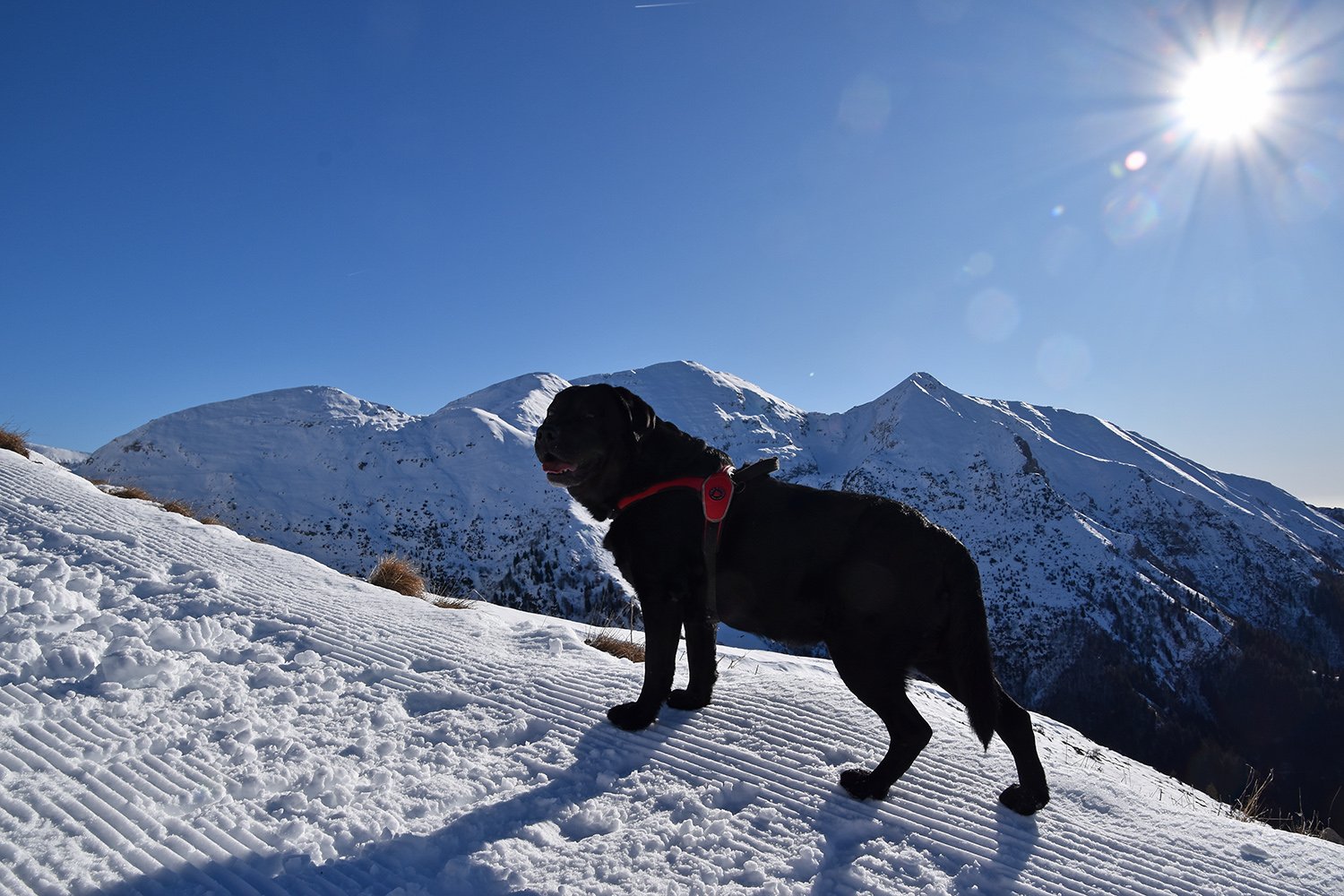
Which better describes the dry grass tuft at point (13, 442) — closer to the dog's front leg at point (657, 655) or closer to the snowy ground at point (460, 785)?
the snowy ground at point (460, 785)

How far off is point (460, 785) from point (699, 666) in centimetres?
148

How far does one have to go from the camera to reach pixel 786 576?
2.86 m

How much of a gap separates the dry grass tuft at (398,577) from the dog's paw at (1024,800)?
19.8ft

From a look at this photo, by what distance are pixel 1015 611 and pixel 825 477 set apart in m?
36.1

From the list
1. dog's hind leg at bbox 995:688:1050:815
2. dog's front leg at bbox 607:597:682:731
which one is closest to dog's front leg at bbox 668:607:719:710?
dog's front leg at bbox 607:597:682:731

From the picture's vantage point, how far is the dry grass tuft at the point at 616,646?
4973 mm

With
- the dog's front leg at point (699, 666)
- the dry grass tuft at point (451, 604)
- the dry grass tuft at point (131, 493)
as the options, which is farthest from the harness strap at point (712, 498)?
the dry grass tuft at point (131, 493)

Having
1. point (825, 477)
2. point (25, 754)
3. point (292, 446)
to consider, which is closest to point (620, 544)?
point (25, 754)

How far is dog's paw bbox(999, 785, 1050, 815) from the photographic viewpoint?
2537 millimetres

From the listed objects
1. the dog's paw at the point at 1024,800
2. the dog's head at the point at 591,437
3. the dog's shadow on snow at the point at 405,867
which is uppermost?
the dog's head at the point at 591,437

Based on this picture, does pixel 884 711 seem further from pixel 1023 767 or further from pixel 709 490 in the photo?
pixel 709 490

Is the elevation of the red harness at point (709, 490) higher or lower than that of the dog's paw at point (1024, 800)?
higher

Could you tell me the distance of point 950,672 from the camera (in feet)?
8.76

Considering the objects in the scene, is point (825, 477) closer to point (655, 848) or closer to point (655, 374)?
point (655, 374)
